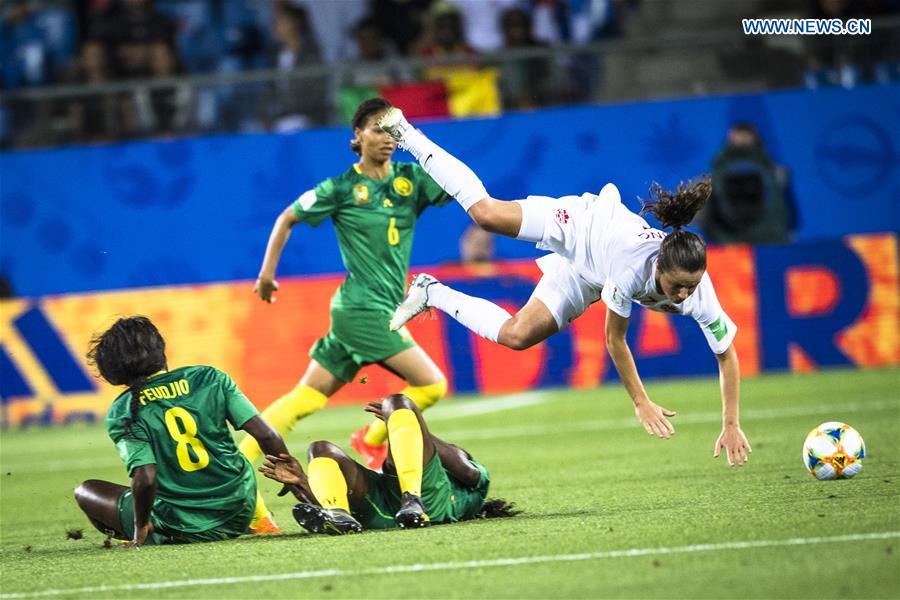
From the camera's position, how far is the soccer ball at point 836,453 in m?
7.80

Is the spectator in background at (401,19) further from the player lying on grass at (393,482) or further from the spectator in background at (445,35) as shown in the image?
A: the player lying on grass at (393,482)

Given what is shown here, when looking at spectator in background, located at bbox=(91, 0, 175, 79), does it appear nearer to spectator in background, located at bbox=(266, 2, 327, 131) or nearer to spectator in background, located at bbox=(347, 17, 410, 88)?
spectator in background, located at bbox=(266, 2, 327, 131)

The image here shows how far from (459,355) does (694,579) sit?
33.4ft

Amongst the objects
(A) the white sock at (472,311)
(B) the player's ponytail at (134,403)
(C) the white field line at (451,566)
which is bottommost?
(C) the white field line at (451,566)

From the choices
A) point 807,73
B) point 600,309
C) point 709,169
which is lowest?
point 600,309

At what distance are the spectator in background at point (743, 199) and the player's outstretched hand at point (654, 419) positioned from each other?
8972 millimetres

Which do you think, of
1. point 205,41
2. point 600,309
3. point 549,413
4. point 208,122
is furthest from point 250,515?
point 205,41

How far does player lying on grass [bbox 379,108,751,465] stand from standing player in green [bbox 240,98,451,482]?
0.59 meters

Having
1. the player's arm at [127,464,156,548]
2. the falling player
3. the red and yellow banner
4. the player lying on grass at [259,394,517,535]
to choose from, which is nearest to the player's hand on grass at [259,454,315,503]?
the player lying on grass at [259,394,517,535]

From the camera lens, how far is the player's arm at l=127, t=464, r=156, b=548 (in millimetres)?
6475

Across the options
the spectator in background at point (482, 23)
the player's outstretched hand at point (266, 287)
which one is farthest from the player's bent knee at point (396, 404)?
the spectator in background at point (482, 23)

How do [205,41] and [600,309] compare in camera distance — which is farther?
[205,41]

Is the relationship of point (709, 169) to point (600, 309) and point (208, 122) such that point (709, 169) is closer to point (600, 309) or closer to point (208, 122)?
point (600, 309)

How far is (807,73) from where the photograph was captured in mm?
16266
